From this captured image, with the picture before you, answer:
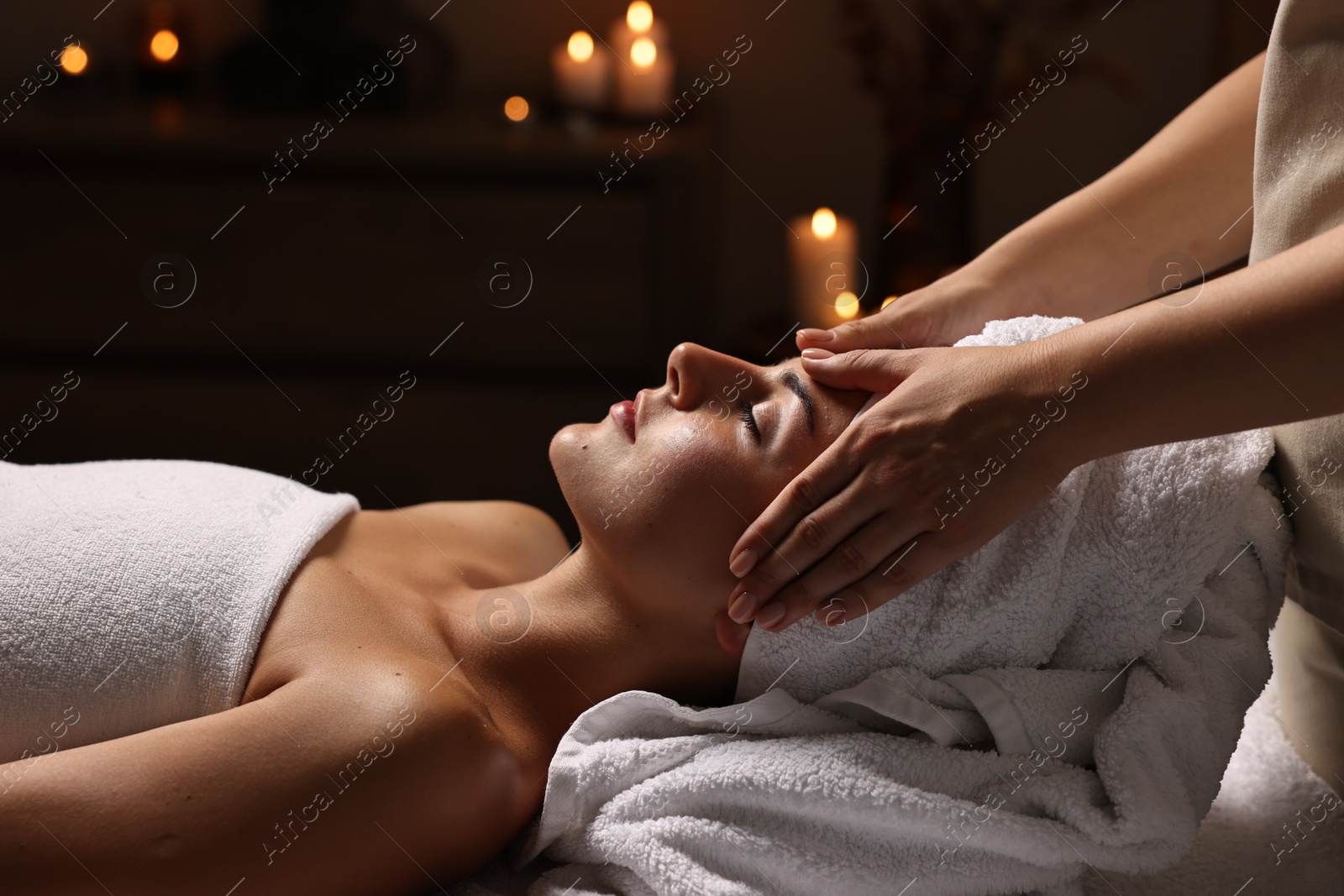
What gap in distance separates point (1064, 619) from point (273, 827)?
692mm

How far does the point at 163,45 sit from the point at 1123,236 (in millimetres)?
2436

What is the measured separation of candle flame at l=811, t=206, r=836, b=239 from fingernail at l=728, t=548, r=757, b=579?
4.52 ft

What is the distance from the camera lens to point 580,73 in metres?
2.52

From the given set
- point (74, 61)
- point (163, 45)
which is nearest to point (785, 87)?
point (163, 45)

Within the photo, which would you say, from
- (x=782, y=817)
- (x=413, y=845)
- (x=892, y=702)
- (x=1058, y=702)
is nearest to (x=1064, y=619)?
(x=1058, y=702)

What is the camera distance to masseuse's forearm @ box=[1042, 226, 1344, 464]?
28.9 inches

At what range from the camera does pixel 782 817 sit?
885 mm

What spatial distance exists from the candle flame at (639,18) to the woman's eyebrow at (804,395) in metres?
1.81

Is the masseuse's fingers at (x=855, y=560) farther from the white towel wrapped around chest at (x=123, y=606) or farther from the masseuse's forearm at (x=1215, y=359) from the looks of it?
the white towel wrapped around chest at (x=123, y=606)

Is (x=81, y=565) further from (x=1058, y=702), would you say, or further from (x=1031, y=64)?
(x=1031, y=64)

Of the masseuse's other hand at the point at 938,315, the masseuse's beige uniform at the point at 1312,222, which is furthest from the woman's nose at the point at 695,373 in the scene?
the masseuse's beige uniform at the point at 1312,222

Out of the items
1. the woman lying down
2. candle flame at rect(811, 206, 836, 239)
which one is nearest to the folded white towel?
the woman lying down

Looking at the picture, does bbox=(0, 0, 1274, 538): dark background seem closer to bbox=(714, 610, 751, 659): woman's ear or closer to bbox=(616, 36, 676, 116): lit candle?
bbox=(616, 36, 676, 116): lit candle

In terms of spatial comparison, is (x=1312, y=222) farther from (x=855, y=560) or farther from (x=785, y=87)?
(x=785, y=87)
